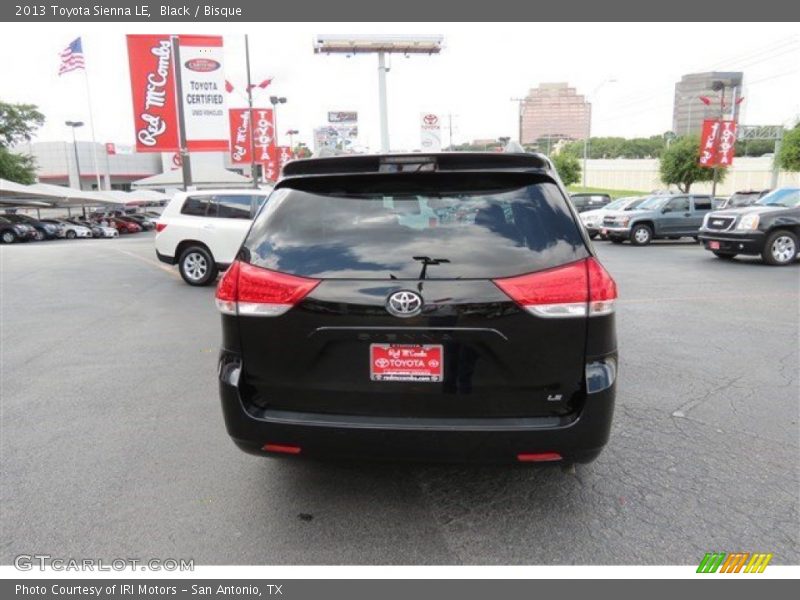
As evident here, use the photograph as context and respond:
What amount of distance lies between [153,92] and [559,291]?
18.1m

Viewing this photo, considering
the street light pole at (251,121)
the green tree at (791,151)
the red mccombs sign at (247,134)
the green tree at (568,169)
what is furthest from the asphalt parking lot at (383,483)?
the green tree at (568,169)

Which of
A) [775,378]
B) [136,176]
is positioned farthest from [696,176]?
[136,176]

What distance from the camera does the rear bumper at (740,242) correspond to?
12.8 meters

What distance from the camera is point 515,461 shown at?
2.66m

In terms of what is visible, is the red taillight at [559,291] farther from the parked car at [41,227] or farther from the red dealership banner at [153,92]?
the parked car at [41,227]

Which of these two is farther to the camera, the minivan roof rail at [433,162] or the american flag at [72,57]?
the american flag at [72,57]

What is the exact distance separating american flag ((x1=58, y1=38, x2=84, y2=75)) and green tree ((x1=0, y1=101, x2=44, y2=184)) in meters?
22.6

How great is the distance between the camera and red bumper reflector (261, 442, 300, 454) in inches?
110

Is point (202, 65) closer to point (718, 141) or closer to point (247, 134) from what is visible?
point (247, 134)

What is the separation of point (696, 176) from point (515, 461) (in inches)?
2038

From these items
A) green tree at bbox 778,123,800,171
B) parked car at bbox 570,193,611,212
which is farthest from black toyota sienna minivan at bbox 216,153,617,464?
green tree at bbox 778,123,800,171

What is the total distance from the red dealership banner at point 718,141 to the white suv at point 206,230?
25.7 metres

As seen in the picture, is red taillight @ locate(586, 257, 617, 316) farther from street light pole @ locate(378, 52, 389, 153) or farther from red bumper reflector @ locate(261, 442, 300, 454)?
street light pole @ locate(378, 52, 389, 153)

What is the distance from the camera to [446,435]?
8.64ft
